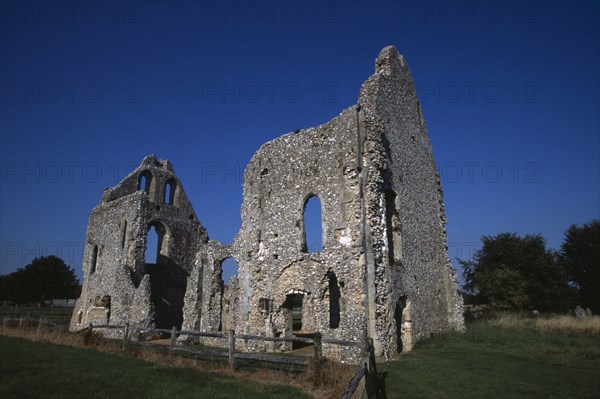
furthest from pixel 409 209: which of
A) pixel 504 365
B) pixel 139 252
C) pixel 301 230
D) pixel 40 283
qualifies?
pixel 40 283

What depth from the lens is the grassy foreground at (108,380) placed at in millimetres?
8250

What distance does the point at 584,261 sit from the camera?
33.4 meters

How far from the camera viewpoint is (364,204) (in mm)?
14422

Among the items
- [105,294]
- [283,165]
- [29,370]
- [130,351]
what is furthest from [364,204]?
[105,294]

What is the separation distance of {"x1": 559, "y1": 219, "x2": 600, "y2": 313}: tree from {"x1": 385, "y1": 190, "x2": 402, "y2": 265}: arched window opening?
2506 centimetres

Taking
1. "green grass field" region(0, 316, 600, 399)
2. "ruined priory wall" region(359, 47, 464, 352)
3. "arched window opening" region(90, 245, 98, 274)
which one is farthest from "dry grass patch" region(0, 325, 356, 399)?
"arched window opening" region(90, 245, 98, 274)

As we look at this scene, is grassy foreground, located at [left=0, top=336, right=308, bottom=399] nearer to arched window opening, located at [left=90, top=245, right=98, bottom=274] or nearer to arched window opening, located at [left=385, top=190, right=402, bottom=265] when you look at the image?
arched window opening, located at [left=385, top=190, right=402, bottom=265]

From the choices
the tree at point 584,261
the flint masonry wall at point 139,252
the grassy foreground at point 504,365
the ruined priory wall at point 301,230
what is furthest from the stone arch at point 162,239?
the tree at point 584,261

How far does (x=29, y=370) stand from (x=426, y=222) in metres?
15.8

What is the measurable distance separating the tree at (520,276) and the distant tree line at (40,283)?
51.0 m

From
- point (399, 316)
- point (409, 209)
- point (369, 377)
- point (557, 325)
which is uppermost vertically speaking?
point (409, 209)

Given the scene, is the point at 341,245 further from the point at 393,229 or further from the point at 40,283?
the point at 40,283

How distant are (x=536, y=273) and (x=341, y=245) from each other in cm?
2391

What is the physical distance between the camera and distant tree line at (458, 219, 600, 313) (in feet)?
98.0
